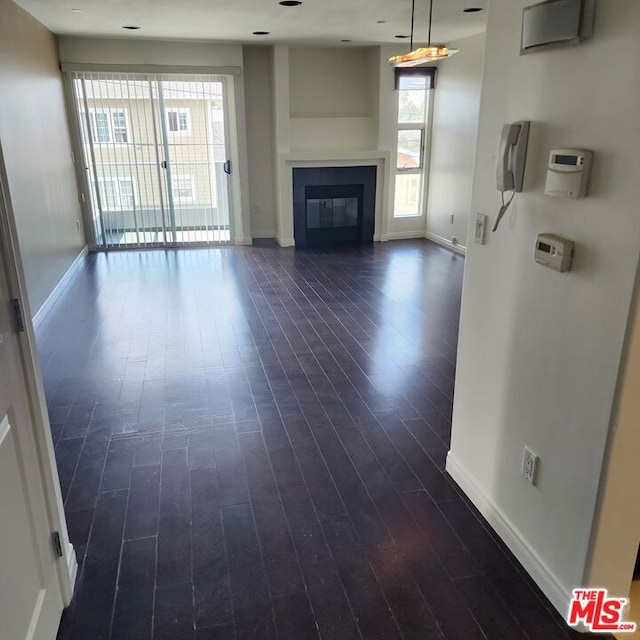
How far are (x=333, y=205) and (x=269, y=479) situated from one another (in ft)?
18.7

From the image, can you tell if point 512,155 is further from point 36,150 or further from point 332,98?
point 332,98

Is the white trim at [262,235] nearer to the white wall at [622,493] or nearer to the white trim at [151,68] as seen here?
the white trim at [151,68]

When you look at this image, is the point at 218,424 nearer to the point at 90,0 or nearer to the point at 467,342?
the point at 467,342

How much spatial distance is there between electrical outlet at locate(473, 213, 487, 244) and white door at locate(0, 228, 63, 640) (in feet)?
5.41

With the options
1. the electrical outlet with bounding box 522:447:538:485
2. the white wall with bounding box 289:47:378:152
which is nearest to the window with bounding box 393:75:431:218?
the white wall with bounding box 289:47:378:152

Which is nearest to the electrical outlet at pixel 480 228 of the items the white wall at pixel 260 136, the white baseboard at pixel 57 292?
the white baseboard at pixel 57 292

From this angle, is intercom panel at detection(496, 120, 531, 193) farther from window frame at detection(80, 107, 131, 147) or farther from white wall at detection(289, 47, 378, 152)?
window frame at detection(80, 107, 131, 147)

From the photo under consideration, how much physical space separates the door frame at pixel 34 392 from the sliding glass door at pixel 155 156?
5.93 m

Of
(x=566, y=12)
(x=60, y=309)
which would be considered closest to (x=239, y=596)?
(x=566, y=12)

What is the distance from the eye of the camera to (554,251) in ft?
5.55

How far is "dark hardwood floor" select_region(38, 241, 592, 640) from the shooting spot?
184 cm

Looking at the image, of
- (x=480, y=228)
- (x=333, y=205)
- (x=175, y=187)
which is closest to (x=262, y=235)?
(x=333, y=205)

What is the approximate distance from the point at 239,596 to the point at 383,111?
670 centimetres

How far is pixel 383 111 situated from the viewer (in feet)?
24.0
